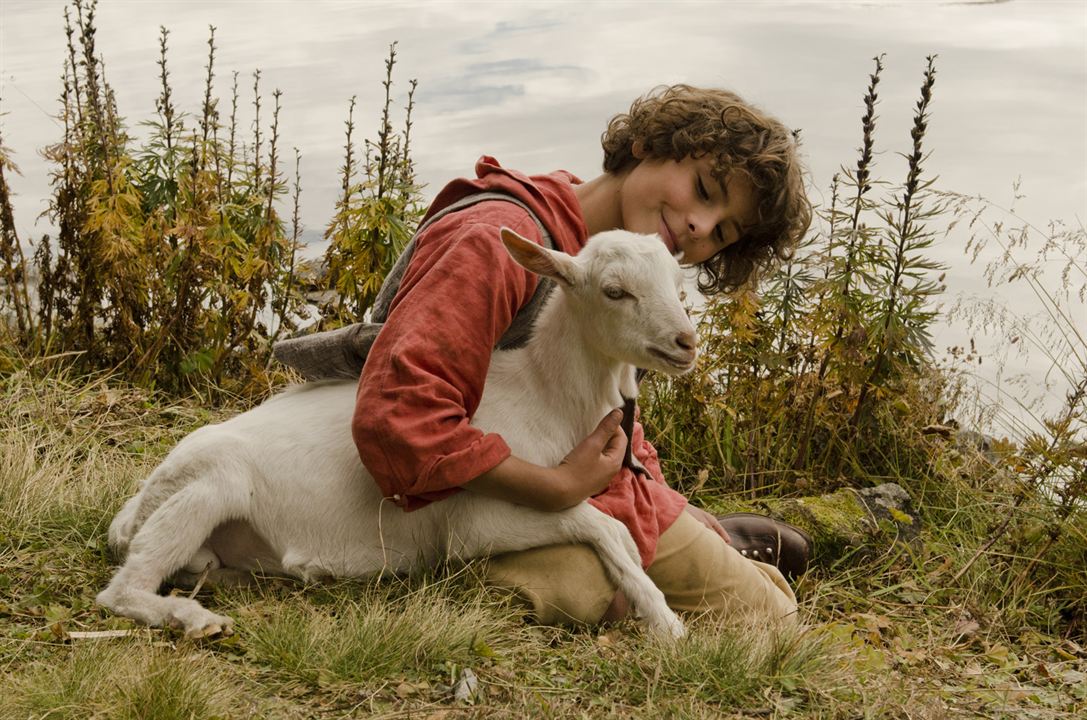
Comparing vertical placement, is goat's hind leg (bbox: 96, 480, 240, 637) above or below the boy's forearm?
below

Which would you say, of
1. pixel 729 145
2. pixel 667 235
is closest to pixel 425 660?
pixel 667 235

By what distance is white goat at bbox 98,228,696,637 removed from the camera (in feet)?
12.0

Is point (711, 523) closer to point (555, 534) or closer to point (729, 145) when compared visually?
point (555, 534)

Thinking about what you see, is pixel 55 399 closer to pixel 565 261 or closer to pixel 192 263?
pixel 192 263

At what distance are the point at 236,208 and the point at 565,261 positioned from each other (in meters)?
3.65

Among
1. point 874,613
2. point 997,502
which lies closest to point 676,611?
point 874,613

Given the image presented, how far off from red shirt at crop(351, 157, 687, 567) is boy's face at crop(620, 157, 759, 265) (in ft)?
1.83

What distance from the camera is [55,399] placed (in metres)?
6.36

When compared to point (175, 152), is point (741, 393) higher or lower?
lower

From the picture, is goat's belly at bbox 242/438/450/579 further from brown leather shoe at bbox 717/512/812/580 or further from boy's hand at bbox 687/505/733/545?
brown leather shoe at bbox 717/512/812/580

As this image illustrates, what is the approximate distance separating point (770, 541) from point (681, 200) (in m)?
1.68

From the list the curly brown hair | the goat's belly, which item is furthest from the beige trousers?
the curly brown hair

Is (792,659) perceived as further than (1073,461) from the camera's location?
No

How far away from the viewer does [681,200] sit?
428 cm
